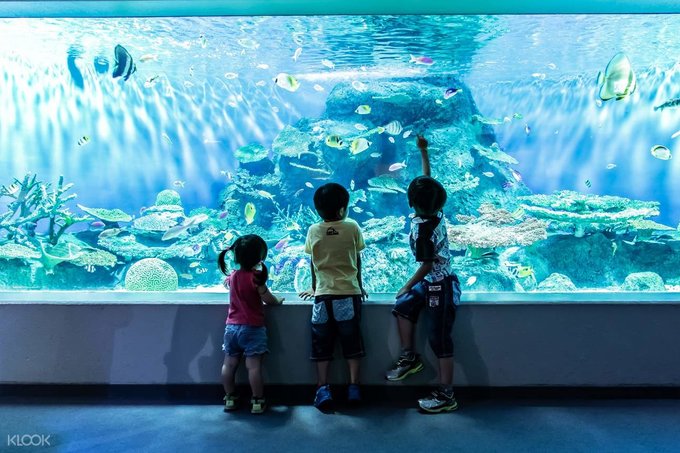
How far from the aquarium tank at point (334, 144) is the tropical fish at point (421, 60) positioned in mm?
25

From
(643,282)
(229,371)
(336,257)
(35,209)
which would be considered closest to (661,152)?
(643,282)

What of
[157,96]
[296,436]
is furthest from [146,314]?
[157,96]

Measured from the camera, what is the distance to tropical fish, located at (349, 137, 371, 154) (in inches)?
172

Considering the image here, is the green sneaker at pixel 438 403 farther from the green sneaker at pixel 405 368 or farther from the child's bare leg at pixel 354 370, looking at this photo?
the child's bare leg at pixel 354 370

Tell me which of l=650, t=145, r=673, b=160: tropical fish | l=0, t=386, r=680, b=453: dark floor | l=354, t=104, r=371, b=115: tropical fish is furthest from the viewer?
l=354, t=104, r=371, b=115: tropical fish

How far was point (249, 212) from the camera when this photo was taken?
4457 millimetres

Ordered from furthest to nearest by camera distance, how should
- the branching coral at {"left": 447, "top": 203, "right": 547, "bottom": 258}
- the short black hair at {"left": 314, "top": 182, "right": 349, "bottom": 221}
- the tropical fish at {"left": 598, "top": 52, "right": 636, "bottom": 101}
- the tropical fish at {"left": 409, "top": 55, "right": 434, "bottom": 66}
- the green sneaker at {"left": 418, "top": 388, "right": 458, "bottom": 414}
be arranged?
the tropical fish at {"left": 409, "top": 55, "right": 434, "bottom": 66}, the branching coral at {"left": 447, "top": 203, "right": 547, "bottom": 258}, the tropical fish at {"left": 598, "top": 52, "right": 636, "bottom": 101}, the short black hair at {"left": 314, "top": 182, "right": 349, "bottom": 221}, the green sneaker at {"left": 418, "top": 388, "right": 458, "bottom": 414}

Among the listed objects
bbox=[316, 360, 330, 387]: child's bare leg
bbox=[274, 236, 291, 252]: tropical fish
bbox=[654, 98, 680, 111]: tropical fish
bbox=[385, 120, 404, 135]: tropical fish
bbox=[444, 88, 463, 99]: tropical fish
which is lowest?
bbox=[316, 360, 330, 387]: child's bare leg

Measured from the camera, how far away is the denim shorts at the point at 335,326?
2.89 m

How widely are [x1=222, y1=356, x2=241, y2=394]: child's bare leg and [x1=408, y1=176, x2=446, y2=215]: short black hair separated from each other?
1.51 meters

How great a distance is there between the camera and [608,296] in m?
3.19

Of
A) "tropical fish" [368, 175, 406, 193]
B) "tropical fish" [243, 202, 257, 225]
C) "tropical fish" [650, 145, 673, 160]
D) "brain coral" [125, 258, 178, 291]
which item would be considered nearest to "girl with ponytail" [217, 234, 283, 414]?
"brain coral" [125, 258, 178, 291]

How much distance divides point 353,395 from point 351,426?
0.26 m

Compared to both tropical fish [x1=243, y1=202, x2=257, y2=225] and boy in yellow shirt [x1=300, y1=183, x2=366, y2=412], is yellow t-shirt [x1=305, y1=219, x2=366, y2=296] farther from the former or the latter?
tropical fish [x1=243, y1=202, x2=257, y2=225]
